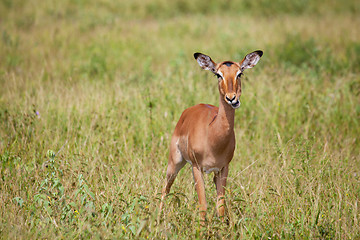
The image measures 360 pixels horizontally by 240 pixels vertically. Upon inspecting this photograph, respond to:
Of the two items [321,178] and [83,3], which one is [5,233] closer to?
[321,178]

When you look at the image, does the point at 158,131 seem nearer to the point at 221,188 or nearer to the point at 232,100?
the point at 221,188

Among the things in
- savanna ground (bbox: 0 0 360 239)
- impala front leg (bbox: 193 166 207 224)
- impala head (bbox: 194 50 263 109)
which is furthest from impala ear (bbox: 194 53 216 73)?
savanna ground (bbox: 0 0 360 239)

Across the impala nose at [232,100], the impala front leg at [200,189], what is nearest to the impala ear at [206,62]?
the impala nose at [232,100]

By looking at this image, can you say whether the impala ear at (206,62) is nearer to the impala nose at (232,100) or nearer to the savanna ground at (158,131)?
the impala nose at (232,100)

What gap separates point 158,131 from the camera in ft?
19.2

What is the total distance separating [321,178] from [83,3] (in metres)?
14.5

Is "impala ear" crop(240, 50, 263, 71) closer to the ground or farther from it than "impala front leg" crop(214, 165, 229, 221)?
farther from it

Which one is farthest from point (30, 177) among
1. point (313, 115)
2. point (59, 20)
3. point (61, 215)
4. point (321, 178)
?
Answer: point (59, 20)

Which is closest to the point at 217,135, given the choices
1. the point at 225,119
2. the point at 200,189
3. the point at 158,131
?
the point at 225,119

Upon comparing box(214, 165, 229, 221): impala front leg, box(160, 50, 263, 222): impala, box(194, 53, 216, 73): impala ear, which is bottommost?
box(214, 165, 229, 221): impala front leg

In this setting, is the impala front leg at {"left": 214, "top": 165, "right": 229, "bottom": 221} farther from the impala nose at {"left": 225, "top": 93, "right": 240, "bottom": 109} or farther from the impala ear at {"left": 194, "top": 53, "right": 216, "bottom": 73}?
the impala ear at {"left": 194, "top": 53, "right": 216, "bottom": 73}

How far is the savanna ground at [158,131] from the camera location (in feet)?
11.6

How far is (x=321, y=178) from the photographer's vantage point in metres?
4.31

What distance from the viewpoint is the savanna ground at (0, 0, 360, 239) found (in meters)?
3.55
